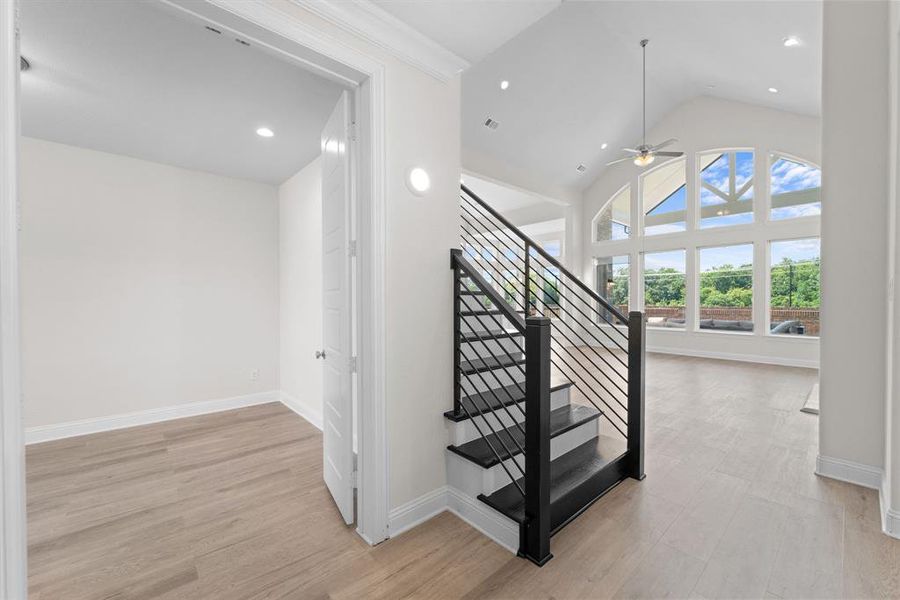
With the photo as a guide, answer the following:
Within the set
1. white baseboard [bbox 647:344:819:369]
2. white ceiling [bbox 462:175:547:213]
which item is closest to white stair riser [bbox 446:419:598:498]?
white ceiling [bbox 462:175:547:213]

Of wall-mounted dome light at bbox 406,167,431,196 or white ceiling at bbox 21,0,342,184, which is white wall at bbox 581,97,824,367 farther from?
wall-mounted dome light at bbox 406,167,431,196

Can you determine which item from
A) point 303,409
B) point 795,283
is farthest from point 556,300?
point 795,283

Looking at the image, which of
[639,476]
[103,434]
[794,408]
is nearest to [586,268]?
[794,408]

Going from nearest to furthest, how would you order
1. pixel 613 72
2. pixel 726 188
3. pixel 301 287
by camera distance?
pixel 301 287, pixel 613 72, pixel 726 188

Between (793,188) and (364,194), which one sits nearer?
(364,194)

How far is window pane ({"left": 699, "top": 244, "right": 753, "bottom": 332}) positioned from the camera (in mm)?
6789

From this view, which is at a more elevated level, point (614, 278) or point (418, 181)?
point (418, 181)

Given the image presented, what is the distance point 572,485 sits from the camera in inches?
80.0

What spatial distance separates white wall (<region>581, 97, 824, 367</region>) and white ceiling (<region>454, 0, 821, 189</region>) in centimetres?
35

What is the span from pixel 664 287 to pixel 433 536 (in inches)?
301

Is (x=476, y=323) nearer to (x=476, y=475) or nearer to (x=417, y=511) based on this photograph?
(x=476, y=475)

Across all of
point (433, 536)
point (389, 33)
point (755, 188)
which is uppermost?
point (755, 188)

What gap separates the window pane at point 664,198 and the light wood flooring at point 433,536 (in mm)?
5565

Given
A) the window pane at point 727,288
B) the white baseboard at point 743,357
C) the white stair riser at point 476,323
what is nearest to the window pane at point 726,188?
the window pane at point 727,288
